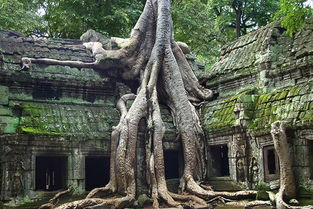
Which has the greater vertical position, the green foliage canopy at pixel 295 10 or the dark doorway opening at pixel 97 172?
the green foliage canopy at pixel 295 10

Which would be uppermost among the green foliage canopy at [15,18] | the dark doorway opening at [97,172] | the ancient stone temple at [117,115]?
the green foliage canopy at [15,18]

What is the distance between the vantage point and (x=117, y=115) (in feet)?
39.9

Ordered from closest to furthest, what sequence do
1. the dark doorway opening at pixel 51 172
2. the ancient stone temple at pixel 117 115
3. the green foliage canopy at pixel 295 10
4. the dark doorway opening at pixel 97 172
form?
the green foliage canopy at pixel 295 10 < the ancient stone temple at pixel 117 115 < the dark doorway opening at pixel 51 172 < the dark doorway opening at pixel 97 172

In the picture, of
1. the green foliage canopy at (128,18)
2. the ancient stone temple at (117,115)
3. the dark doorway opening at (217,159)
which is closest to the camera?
the ancient stone temple at (117,115)

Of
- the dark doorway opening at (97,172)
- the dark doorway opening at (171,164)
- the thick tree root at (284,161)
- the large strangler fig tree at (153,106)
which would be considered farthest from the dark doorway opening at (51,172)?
the thick tree root at (284,161)

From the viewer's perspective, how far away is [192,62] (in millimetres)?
14758

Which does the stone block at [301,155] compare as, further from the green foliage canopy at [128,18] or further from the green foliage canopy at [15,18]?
the green foliage canopy at [15,18]

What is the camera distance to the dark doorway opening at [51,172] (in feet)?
36.7

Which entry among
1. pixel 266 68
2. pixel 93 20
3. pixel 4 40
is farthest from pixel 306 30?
pixel 93 20

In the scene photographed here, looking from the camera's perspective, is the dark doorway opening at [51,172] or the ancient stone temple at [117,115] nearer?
the ancient stone temple at [117,115]

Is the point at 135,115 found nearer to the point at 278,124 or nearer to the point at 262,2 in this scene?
the point at 278,124

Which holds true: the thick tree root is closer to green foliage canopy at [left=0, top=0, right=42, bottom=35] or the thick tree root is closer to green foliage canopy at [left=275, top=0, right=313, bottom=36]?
green foliage canopy at [left=275, top=0, right=313, bottom=36]

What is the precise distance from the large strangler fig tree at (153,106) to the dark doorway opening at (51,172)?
51.0 inches

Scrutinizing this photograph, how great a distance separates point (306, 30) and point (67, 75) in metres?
6.34
